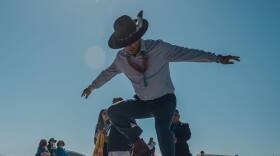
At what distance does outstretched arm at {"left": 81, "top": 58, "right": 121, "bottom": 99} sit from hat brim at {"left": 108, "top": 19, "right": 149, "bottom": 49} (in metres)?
0.51

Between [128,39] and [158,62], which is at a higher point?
[128,39]

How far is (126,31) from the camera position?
15.8 feet

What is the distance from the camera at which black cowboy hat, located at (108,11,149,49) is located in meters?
4.79

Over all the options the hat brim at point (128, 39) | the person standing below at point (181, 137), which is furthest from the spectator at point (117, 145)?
the hat brim at point (128, 39)

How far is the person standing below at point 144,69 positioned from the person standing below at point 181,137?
12.9 ft

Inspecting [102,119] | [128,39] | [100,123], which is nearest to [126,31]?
[128,39]

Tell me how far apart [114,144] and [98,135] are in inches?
40.7

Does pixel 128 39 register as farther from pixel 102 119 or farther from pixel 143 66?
pixel 102 119

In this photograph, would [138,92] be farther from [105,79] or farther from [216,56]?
[216,56]

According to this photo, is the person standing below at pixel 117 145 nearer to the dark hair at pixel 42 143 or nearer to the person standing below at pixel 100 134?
the person standing below at pixel 100 134

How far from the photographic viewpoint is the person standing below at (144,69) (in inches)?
189

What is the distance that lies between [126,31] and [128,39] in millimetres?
113

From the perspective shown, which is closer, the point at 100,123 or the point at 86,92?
the point at 86,92

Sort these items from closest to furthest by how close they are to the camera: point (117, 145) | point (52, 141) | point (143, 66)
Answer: point (143, 66) < point (117, 145) < point (52, 141)
